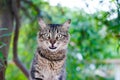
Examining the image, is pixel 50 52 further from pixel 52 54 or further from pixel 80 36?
pixel 80 36

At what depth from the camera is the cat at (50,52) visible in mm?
2369

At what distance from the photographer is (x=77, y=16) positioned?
391 cm

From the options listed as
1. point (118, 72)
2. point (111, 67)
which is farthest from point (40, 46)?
point (111, 67)

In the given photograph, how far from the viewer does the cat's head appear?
235cm

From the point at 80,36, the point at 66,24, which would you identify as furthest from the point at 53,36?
the point at 80,36

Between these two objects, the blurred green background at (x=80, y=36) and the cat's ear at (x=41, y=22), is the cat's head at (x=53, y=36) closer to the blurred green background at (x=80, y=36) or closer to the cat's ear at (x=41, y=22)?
the cat's ear at (x=41, y=22)

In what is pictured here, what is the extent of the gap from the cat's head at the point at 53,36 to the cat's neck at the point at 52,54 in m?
0.03

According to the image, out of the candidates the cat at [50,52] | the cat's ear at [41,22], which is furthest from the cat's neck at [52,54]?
the cat's ear at [41,22]

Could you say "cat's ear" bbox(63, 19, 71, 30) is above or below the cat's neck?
above

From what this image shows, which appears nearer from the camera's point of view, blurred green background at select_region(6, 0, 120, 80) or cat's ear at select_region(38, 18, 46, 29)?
cat's ear at select_region(38, 18, 46, 29)

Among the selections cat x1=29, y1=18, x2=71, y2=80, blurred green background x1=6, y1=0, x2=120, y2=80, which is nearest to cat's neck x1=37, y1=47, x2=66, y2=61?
cat x1=29, y1=18, x2=71, y2=80

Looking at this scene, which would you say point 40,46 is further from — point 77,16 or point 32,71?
point 77,16

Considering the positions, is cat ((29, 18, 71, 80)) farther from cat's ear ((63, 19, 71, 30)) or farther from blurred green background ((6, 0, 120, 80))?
blurred green background ((6, 0, 120, 80))

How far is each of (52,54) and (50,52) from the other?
0.03 meters
